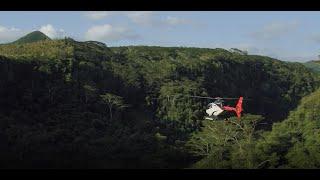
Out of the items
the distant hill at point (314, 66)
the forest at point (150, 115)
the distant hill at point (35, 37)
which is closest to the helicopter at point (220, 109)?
the forest at point (150, 115)

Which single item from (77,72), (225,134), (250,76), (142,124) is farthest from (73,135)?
(250,76)

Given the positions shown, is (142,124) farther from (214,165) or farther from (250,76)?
(250,76)

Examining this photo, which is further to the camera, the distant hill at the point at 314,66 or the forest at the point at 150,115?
the distant hill at the point at 314,66

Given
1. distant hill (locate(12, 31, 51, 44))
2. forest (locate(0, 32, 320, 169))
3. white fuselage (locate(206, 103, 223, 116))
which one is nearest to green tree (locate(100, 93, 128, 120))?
forest (locate(0, 32, 320, 169))

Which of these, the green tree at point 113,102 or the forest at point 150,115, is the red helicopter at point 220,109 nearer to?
the forest at point 150,115
